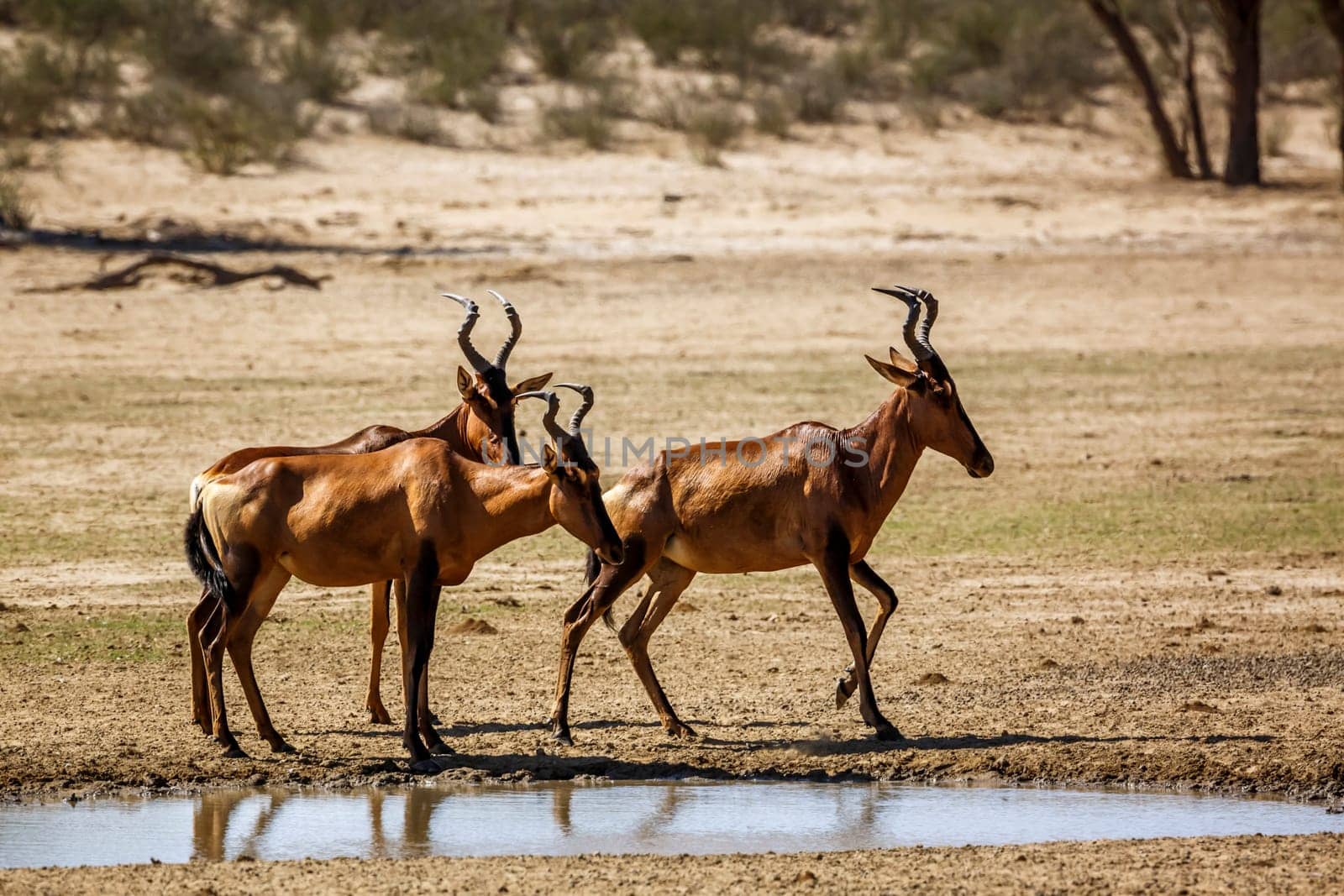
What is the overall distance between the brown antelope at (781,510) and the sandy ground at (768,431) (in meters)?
0.53

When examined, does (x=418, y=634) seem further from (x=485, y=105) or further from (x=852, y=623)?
(x=485, y=105)

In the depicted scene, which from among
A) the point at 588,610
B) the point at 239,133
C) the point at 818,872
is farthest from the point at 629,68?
the point at 818,872

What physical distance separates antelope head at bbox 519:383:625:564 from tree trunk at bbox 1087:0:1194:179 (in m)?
25.0

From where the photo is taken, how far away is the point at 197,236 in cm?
2658

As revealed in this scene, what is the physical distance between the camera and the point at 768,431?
59.3 ft

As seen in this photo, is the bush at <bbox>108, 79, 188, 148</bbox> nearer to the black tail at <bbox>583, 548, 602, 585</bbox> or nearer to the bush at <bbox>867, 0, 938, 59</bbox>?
the bush at <bbox>867, 0, 938, 59</bbox>

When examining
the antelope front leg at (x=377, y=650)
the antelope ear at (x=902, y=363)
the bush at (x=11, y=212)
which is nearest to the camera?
the antelope front leg at (x=377, y=650)

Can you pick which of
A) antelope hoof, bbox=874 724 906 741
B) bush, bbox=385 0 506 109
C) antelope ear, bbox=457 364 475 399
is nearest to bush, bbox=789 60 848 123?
bush, bbox=385 0 506 109

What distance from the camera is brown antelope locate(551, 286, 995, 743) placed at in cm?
984

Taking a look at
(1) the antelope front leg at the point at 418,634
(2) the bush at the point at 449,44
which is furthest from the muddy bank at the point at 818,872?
(2) the bush at the point at 449,44

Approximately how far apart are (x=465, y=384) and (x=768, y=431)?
7395 millimetres

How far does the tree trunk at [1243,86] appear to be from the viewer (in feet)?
104

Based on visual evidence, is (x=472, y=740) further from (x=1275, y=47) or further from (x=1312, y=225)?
(x=1275, y=47)

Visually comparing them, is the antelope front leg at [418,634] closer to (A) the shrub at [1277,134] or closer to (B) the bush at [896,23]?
(A) the shrub at [1277,134]
